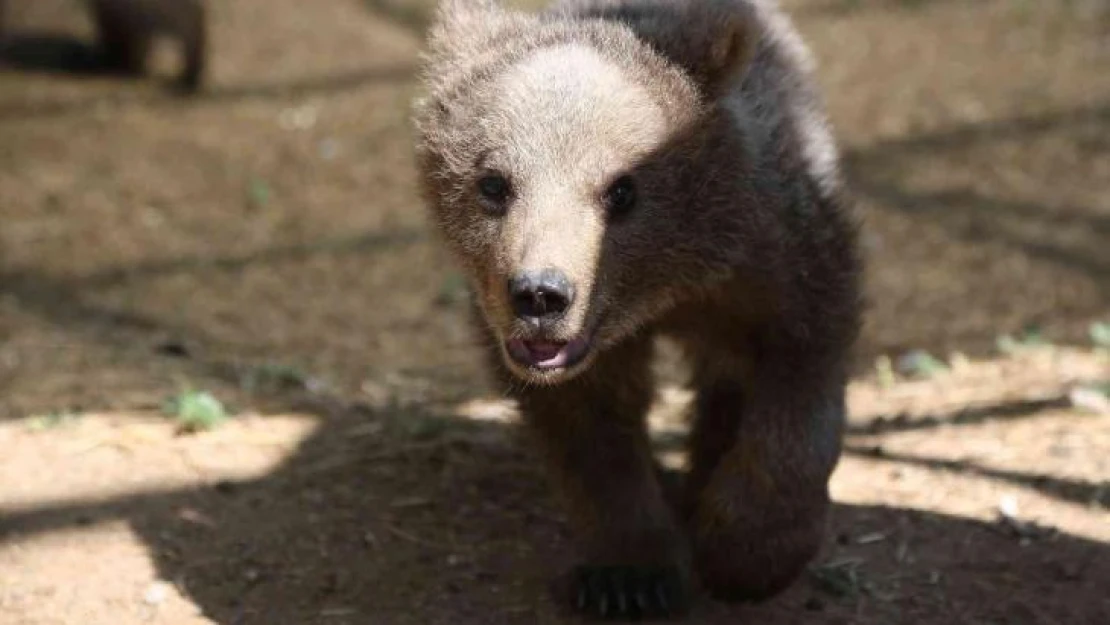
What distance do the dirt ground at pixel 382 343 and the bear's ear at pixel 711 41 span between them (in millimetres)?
1394

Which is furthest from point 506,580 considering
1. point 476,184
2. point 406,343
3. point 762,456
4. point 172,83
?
point 172,83

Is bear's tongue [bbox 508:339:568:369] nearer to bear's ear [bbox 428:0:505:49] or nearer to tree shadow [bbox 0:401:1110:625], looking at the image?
tree shadow [bbox 0:401:1110:625]

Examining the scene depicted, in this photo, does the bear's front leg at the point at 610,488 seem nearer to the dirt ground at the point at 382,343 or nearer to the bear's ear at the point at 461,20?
the dirt ground at the point at 382,343

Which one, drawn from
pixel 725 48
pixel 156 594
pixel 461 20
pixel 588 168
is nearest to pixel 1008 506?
pixel 725 48

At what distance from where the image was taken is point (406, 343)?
7.57 metres

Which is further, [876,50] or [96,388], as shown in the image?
[876,50]

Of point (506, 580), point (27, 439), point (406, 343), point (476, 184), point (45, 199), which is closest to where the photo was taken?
point (476, 184)

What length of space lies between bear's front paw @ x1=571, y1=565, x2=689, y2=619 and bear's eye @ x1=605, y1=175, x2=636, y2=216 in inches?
40.5

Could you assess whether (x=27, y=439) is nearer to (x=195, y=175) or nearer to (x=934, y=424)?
(x=934, y=424)

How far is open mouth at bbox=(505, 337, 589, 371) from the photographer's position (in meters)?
3.78

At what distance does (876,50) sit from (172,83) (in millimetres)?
4650

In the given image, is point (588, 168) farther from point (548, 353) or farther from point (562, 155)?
point (548, 353)

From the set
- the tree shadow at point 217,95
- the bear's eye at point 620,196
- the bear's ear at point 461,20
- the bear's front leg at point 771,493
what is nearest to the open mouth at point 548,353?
the bear's eye at point 620,196

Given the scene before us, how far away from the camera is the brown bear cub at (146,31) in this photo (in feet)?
34.2
